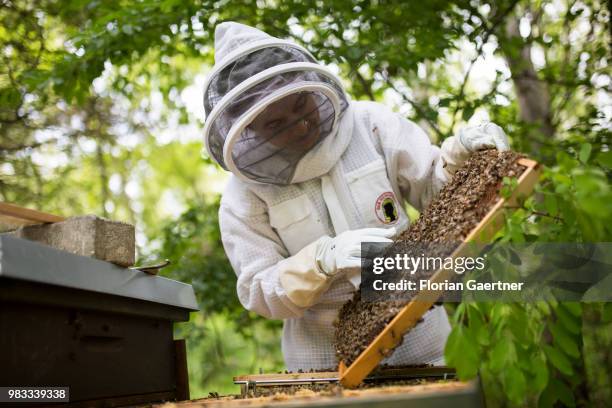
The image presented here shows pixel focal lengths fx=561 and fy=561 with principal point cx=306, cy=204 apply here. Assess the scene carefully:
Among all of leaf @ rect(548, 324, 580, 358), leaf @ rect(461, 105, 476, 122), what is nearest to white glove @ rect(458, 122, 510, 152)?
leaf @ rect(548, 324, 580, 358)

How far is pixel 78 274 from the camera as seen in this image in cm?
184

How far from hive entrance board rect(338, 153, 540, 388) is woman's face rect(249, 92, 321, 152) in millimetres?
1176

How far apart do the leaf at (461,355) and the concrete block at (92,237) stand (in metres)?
1.25

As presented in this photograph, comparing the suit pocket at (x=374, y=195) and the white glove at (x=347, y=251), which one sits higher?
the suit pocket at (x=374, y=195)

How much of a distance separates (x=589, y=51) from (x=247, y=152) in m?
2.84

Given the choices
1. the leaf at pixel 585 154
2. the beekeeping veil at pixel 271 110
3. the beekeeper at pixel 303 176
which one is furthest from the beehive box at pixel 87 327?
the leaf at pixel 585 154

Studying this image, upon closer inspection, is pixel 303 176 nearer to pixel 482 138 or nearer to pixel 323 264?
pixel 323 264

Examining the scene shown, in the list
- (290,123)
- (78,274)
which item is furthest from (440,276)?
(290,123)

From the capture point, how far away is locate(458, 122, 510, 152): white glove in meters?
2.23

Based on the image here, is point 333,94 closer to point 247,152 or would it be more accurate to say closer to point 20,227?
point 247,152

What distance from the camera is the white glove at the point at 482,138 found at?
2.23m

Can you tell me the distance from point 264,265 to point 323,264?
1.70ft

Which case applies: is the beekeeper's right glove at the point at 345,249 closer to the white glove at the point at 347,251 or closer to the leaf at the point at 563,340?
the white glove at the point at 347,251

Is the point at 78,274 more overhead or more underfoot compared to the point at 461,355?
more overhead
